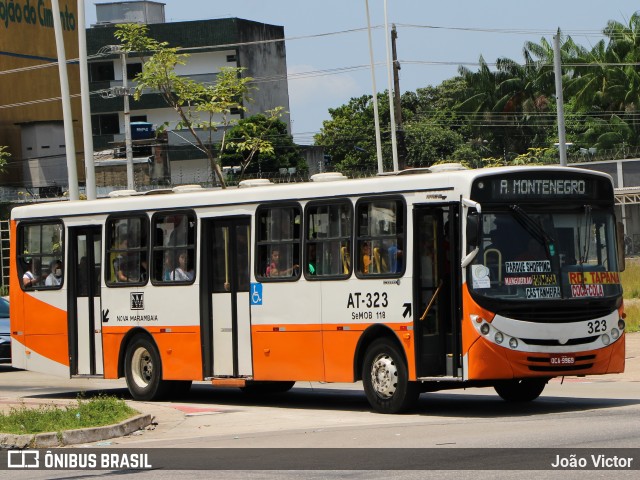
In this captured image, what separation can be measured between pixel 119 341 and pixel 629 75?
58.3 m

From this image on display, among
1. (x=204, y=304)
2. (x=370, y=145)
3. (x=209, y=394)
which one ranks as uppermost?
(x=370, y=145)

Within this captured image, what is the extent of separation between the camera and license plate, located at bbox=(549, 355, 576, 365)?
52.4 ft

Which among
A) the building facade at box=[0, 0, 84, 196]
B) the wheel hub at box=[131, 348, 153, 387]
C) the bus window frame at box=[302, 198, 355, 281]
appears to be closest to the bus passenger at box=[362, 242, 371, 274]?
the bus window frame at box=[302, 198, 355, 281]

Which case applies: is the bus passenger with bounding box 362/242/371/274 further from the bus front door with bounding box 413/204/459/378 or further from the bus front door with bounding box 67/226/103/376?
the bus front door with bounding box 67/226/103/376

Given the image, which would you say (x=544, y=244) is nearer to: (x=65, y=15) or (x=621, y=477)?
(x=621, y=477)

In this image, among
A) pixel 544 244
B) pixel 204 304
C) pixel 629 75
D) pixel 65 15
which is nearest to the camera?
pixel 544 244

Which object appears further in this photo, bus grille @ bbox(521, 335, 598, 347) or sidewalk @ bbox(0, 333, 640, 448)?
bus grille @ bbox(521, 335, 598, 347)

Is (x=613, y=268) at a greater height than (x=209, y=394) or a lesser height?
greater

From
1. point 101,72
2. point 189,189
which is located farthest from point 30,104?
point 189,189

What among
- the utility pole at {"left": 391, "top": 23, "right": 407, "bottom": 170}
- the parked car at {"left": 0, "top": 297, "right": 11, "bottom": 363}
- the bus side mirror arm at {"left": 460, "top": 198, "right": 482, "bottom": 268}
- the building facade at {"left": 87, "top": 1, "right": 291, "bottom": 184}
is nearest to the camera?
the bus side mirror arm at {"left": 460, "top": 198, "right": 482, "bottom": 268}

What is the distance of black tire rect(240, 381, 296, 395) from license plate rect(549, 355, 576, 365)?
5.23 meters

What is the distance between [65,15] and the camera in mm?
83750

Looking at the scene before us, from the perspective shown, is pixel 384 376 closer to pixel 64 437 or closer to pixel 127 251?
pixel 64 437

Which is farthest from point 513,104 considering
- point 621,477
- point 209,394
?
point 621,477
